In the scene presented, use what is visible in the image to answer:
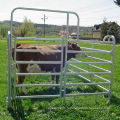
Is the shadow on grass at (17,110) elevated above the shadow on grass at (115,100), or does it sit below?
above

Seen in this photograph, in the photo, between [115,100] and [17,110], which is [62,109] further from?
[115,100]

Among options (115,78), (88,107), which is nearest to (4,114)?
(88,107)

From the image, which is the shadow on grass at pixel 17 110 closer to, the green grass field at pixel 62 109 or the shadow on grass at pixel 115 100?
the green grass field at pixel 62 109

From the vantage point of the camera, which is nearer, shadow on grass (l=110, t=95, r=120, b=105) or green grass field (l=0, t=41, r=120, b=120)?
green grass field (l=0, t=41, r=120, b=120)

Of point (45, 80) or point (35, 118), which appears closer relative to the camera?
point (35, 118)

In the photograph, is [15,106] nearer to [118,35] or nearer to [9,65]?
[9,65]

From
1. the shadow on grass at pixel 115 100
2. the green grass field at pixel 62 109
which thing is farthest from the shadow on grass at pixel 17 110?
the shadow on grass at pixel 115 100

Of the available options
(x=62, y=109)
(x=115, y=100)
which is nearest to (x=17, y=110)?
(x=62, y=109)

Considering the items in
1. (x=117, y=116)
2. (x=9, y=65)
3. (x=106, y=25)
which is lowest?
(x=117, y=116)

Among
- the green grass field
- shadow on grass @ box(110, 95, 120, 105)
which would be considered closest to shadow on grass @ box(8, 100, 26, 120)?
the green grass field

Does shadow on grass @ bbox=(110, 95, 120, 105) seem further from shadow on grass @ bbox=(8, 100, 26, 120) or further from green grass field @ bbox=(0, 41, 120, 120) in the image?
shadow on grass @ bbox=(8, 100, 26, 120)

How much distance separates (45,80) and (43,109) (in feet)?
9.90

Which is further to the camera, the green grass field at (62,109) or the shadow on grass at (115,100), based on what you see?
the shadow on grass at (115,100)

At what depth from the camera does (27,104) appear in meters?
5.28
